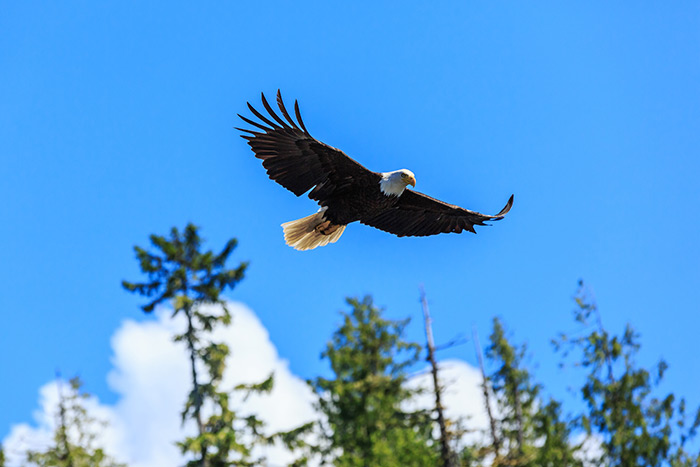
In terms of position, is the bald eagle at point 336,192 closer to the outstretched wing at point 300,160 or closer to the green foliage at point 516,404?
the outstretched wing at point 300,160

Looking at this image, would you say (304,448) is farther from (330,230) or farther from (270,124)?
(270,124)

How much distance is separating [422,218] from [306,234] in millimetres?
1537

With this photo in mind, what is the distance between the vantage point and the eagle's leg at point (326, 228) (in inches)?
424

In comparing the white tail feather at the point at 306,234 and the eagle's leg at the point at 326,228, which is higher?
the white tail feather at the point at 306,234

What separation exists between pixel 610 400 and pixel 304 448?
7.53 m

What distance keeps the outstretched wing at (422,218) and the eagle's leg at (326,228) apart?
0.40 metres

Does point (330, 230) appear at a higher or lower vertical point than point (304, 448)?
lower

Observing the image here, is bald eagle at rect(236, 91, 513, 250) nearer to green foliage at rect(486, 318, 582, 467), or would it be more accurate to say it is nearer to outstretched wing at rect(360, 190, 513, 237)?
outstretched wing at rect(360, 190, 513, 237)

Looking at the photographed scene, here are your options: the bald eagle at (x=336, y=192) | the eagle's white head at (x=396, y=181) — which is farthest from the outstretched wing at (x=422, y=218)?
the eagle's white head at (x=396, y=181)

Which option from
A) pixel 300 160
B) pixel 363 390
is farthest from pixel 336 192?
pixel 363 390

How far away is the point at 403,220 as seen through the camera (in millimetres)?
11156

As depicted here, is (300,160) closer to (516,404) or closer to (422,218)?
(422,218)

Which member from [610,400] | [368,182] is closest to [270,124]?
[368,182]

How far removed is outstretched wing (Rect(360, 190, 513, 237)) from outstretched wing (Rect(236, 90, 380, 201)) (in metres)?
1.22
